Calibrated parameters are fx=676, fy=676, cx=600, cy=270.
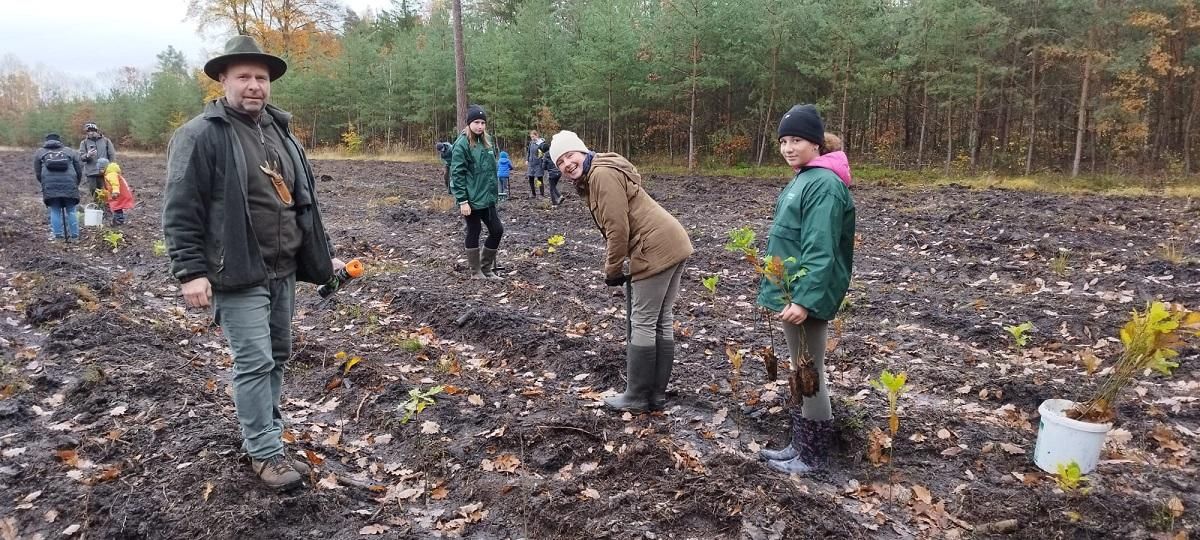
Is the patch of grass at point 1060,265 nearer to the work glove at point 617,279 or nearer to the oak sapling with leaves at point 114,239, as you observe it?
the work glove at point 617,279

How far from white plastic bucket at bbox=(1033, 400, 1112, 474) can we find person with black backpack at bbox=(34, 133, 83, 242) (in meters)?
12.6

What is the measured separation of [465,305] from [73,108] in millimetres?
→ 69139

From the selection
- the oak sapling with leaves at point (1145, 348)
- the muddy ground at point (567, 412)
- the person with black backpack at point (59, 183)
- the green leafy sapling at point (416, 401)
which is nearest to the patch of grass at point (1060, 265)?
the muddy ground at point (567, 412)

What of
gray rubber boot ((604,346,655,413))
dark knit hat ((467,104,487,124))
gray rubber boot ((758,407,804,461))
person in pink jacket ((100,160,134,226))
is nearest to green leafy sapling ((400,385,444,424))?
gray rubber boot ((604,346,655,413))

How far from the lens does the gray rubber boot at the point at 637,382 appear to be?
425 centimetres

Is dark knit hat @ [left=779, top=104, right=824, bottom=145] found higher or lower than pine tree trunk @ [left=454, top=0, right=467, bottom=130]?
lower

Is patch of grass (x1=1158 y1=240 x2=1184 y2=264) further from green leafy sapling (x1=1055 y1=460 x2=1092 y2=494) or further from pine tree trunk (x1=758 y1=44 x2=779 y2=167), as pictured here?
pine tree trunk (x1=758 y1=44 x2=779 y2=167)

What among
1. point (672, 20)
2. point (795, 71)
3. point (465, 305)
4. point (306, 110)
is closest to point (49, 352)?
point (465, 305)

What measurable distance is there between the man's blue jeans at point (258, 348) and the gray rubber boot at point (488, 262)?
4760 mm

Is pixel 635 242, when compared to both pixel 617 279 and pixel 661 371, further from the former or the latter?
pixel 661 371

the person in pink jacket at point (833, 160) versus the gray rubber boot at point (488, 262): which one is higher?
the person in pink jacket at point (833, 160)

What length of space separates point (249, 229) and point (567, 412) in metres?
2.15

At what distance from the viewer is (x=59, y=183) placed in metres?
10.3

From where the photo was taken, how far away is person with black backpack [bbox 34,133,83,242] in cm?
1030
